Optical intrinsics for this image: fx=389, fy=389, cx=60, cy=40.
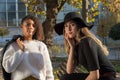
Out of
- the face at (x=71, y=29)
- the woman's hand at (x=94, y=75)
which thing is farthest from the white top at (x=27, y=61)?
the woman's hand at (x=94, y=75)

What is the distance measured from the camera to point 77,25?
3875 millimetres

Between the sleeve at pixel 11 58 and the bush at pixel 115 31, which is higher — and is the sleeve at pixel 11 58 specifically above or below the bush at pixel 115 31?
above

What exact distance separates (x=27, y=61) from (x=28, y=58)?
4 centimetres

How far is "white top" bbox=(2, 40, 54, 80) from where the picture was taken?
4445mm

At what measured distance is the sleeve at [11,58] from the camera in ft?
14.5

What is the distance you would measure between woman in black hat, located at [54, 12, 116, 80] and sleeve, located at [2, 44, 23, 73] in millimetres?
677

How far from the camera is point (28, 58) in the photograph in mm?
4523

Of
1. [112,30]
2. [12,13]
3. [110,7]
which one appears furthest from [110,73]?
[12,13]

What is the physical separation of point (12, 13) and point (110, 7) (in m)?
47.1

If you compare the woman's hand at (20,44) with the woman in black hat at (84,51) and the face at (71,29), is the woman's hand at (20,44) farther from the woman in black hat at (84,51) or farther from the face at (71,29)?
the face at (71,29)

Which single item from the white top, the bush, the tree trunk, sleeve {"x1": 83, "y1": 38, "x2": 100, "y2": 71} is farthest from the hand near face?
the bush

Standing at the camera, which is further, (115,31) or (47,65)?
(115,31)

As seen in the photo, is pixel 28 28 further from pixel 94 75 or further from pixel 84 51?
pixel 94 75

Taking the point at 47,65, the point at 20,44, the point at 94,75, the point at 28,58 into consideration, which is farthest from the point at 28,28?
the point at 94,75
